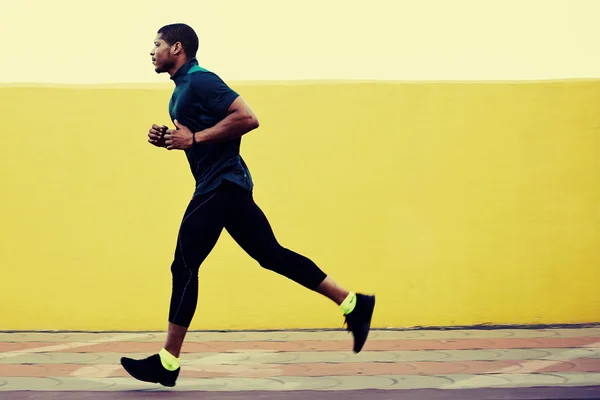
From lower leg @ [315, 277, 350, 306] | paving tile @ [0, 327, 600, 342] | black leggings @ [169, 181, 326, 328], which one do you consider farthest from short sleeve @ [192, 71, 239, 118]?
paving tile @ [0, 327, 600, 342]

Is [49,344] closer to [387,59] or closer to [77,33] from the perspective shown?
[77,33]

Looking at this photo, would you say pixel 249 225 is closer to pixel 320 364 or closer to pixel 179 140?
pixel 179 140

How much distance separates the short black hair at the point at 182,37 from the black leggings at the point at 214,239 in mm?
714

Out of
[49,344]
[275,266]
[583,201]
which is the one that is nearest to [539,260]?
[583,201]

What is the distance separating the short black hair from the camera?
5.02 m

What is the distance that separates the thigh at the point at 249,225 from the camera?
193 inches

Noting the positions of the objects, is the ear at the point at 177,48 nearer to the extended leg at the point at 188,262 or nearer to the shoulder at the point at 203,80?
the shoulder at the point at 203,80

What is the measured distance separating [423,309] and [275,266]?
6.25 ft

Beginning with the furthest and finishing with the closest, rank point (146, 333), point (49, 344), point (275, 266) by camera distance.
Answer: point (146, 333) < point (49, 344) < point (275, 266)

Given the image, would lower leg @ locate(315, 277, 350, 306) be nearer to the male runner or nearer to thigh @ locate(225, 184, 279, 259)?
the male runner

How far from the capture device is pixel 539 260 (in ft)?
21.8

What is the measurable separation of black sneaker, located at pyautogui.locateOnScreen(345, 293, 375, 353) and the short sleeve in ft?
3.85

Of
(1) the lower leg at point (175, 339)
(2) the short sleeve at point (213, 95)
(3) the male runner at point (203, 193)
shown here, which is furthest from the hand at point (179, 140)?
(1) the lower leg at point (175, 339)

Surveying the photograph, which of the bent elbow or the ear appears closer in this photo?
the bent elbow
